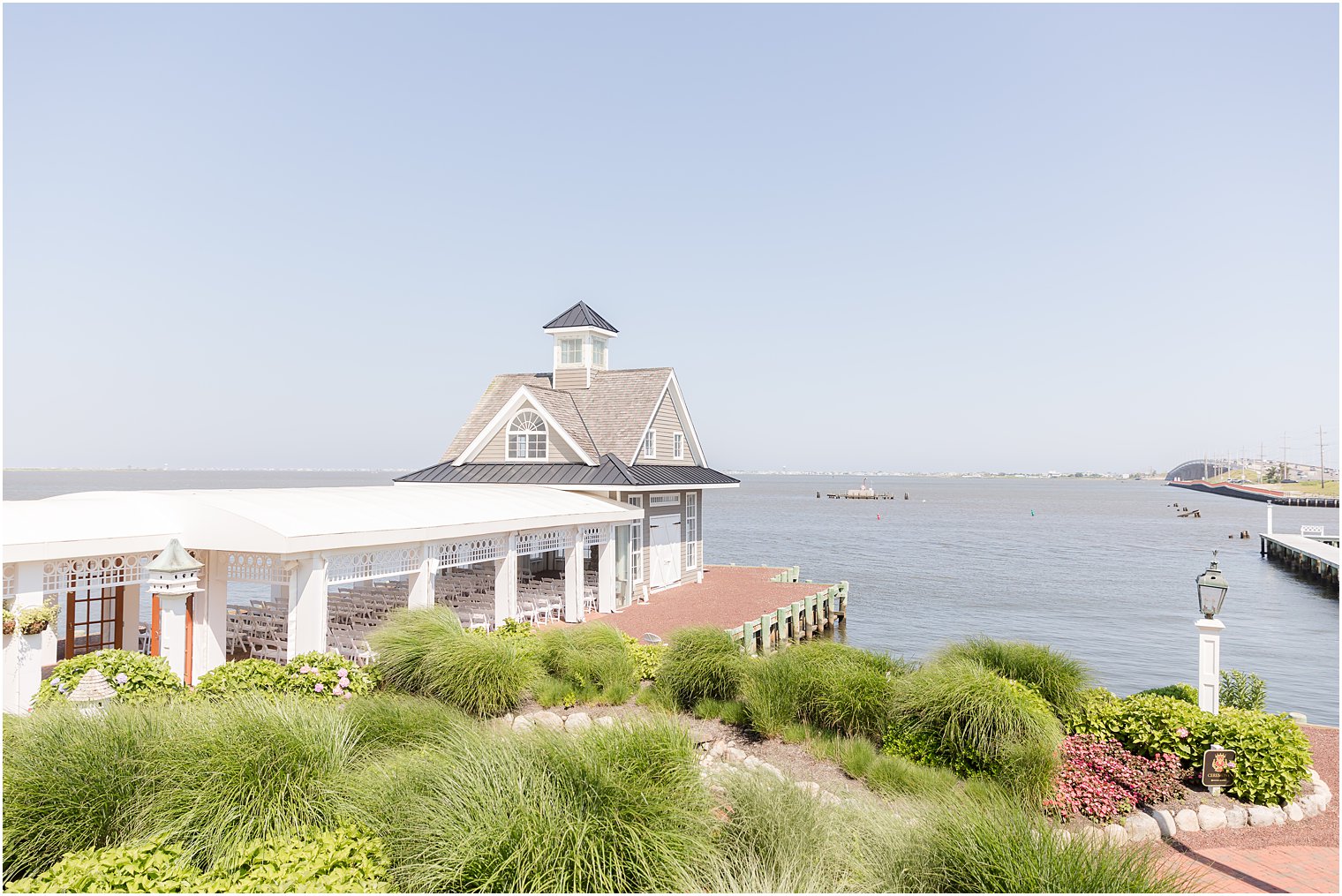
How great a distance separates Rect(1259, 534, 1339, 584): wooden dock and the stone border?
1867 inches

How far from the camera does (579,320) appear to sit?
95.5 feet

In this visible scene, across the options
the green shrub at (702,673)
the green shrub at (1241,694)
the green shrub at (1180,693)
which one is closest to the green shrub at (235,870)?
the green shrub at (702,673)

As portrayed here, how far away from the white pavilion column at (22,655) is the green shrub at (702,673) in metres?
9.18

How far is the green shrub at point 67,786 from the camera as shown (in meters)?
5.74

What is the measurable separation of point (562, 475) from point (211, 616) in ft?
37.9

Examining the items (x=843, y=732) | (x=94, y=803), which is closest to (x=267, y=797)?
(x=94, y=803)

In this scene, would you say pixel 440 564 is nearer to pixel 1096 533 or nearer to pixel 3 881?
pixel 3 881

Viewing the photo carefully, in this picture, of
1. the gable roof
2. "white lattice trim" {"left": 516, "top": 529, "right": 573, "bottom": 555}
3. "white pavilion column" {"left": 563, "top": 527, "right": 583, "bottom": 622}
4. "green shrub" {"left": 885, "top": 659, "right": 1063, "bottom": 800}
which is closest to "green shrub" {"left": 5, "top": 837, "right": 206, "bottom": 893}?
"green shrub" {"left": 885, "top": 659, "right": 1063, "bottom": 800}

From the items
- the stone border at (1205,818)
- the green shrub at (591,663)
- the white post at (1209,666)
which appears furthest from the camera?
the green shrub at (591,663)

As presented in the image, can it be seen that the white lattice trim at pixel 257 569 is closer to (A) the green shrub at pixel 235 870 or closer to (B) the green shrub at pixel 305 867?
(A) the green shrub at pixel 235 870

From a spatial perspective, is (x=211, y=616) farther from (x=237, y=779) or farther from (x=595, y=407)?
(x=595, y=407)

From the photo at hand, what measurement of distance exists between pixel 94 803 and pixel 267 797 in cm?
127

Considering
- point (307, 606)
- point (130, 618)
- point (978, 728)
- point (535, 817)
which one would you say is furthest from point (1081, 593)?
point (535, 817)

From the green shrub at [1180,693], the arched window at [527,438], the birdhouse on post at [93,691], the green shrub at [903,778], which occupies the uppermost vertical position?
the arched window at [527,438]
